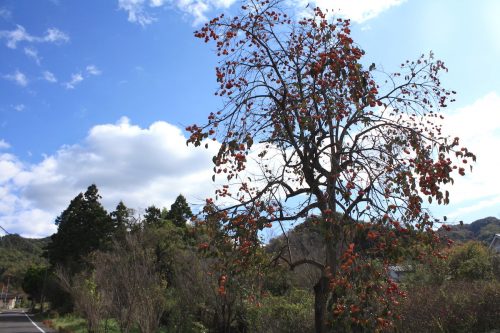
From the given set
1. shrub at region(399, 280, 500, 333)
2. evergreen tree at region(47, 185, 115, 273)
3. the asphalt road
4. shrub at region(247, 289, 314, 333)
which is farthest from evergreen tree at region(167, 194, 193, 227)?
shrub at region(399, 280, 500, 333)

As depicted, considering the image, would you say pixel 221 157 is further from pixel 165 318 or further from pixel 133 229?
pixel 133 229

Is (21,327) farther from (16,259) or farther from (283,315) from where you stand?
(16,259)

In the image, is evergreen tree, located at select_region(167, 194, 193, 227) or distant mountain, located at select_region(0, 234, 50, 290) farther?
distant mountain, located at select_region(0, 234, 50, 290)

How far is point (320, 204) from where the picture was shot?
23.7 ft

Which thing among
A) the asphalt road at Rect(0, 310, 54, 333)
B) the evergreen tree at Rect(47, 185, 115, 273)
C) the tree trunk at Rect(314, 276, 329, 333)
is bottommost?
the asphalt road at Rect(0, 310, 54, 333)

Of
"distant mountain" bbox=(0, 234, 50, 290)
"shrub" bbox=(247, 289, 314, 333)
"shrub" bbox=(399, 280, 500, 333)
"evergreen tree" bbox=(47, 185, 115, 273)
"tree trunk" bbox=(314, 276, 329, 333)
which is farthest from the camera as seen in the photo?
"distant mountain" bbox=(0, 234, 50, 290)

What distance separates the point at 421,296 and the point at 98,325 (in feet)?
42.5

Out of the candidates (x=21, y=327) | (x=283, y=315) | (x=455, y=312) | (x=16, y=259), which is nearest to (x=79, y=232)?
(x=21, y=327)

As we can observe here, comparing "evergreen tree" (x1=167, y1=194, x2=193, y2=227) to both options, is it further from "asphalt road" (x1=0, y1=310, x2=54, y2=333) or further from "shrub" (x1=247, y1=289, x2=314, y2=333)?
"shrub" (x1=247, y1=289, x2=314, y2=333)

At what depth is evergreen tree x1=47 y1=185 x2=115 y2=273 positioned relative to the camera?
140 ft

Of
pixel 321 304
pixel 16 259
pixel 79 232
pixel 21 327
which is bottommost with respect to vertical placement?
pixel 21 327

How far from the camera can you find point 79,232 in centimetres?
4353

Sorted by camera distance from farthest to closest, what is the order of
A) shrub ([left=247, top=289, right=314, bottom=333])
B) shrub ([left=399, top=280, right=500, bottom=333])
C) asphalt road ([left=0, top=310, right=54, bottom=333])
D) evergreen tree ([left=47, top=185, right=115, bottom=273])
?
evergreen tree ([left=47, top=185, right=115, bottom=273]) < asphalt road ([left=0, top=310, right=54, bottom=333]) < shrub ([left=247, top=289, right=314, bottom=333]) < shrub ([left=399, top=280, right=500, bottom=333])

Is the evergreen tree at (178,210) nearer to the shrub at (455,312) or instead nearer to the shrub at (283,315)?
the shrub at (283,315)
